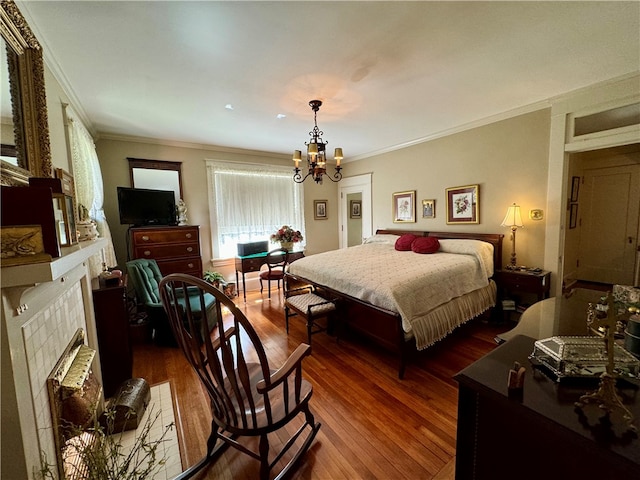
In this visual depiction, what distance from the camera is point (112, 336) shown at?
83.1 inches

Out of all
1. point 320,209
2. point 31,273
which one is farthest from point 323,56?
point 320,209

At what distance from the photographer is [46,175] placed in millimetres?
1494

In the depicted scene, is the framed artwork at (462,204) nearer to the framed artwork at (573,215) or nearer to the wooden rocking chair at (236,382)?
the framed artwork at (573,215)

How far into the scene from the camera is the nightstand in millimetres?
3000

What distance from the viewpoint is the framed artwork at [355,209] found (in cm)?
577

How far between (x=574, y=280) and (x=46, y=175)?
692 centimetres

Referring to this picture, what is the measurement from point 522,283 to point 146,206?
16.1ft

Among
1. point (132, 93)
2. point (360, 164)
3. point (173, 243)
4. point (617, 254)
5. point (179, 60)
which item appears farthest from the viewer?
point (360, 164)

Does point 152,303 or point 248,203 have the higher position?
point 248,203

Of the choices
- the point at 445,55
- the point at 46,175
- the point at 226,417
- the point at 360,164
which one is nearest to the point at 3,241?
the point at 46,175

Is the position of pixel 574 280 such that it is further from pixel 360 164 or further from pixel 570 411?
pixel 570 411

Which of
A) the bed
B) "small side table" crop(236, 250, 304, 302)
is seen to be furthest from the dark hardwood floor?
"small side table" crop(236, 250, 304, 302)

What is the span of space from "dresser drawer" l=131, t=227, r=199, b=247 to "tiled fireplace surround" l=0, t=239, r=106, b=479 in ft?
7.62

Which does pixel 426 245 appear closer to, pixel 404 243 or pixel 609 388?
pixel 404 243
